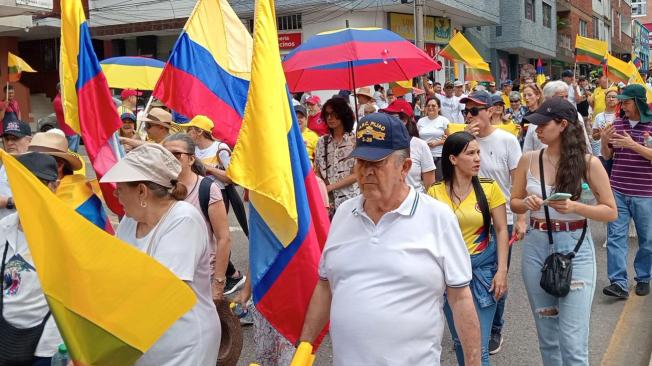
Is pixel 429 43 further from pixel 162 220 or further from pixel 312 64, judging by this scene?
pixel 162 220

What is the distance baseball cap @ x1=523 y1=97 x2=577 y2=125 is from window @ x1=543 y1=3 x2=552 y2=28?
46748mm

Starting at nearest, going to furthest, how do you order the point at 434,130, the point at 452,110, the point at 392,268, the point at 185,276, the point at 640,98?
the point at 392,268 < the point at 185,276 < the point at 640,98 < the point at 434,130 < the point at 452,110

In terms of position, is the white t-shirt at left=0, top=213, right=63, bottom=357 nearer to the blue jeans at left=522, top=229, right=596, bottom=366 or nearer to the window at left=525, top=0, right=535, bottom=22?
the blue jeans at left=522, top=229, right=596, bottom=366

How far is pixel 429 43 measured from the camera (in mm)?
32719

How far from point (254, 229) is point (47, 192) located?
99 cm

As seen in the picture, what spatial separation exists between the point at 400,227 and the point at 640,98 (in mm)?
4832

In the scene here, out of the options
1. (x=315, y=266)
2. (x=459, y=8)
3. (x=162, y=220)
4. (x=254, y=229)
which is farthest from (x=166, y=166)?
(x=459, y=8)

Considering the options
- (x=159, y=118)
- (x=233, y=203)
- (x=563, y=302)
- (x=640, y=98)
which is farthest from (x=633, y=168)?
(x=159, y=118)

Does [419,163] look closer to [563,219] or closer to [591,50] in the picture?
[563,219]

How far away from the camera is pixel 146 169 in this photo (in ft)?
10.6

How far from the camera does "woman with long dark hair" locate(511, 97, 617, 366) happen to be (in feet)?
13.8

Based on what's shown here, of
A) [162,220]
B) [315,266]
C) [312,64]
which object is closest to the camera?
[162,220]

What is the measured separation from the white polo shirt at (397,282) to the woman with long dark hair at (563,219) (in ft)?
4.83

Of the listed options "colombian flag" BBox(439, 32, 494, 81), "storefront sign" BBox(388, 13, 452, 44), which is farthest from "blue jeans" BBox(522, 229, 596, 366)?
"storefront sign" BBox(388, 13, 452, 44)
